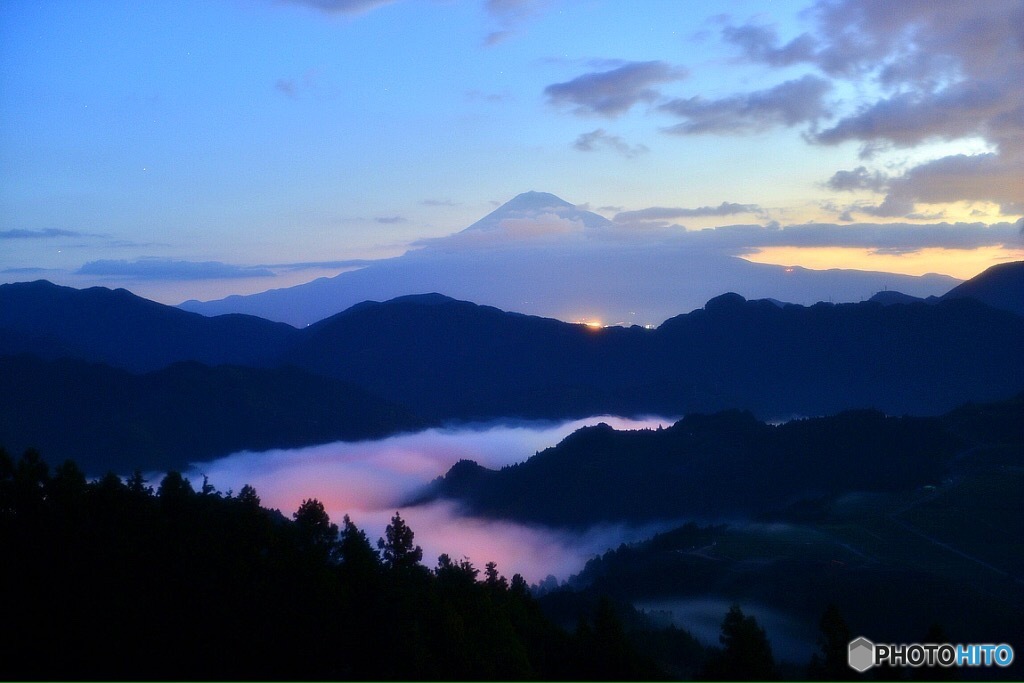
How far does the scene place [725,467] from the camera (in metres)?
100

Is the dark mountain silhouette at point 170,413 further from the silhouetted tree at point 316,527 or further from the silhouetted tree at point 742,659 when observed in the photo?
the silhouetted tree at point 742,659

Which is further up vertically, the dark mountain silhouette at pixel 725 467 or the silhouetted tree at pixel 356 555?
the silhouetted tree at pixel 356 555

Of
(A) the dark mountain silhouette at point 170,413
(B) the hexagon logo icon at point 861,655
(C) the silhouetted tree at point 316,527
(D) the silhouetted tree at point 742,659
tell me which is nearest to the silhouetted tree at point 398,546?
(C) the silhouetted tree at point 316,527

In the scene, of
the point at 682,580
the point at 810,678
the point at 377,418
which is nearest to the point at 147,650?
the point at 810,678

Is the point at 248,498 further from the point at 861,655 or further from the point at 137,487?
the point at 861,655

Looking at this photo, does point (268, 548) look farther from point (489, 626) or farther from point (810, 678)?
point (810, 678)

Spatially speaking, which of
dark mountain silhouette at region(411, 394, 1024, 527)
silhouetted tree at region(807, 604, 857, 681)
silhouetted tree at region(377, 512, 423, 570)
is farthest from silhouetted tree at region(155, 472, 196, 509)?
dark mountain silhouette at region(411, 394, 1024, 527)

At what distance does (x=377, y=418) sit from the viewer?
180 metres

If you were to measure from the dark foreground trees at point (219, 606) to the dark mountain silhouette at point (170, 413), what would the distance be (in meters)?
108

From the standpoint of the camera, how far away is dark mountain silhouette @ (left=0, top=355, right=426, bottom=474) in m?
132

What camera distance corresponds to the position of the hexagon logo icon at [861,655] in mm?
21531

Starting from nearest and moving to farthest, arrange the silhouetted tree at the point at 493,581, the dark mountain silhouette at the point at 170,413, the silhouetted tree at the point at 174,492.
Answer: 1. the silhouetted tree at the point at 174,492
2. the silhouetted tree at the point at 493,581
3. the dark mountain silhouette at the point at 170,413

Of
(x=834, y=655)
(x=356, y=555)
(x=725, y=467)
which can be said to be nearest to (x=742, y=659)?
(x=834, y=655)

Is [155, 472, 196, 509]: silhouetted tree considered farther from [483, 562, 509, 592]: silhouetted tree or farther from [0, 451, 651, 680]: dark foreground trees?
[483, 562, 509, 592]: silhouetted tree
